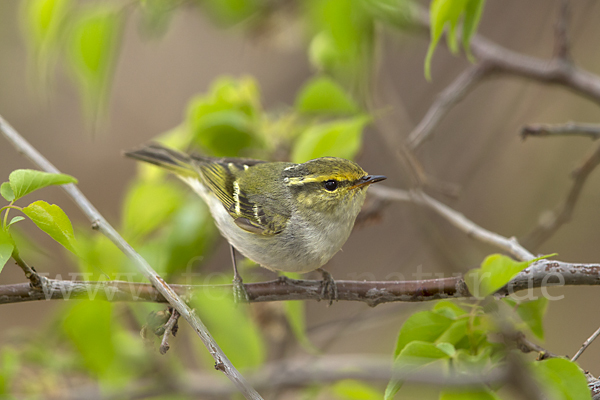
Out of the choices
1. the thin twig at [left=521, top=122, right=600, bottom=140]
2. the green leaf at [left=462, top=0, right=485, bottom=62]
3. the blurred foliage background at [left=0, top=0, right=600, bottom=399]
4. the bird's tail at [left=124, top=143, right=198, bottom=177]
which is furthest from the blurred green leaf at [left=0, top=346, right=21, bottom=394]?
the thin twig at [left=521, top=122, right=600, bottom=140]

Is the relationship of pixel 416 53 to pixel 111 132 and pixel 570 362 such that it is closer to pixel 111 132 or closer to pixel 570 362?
pixel 111 132

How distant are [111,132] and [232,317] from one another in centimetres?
602

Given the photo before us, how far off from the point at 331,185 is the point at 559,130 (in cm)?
120

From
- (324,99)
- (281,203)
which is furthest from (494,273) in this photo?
(281,203)

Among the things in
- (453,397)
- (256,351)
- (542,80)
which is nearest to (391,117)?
(542,80)

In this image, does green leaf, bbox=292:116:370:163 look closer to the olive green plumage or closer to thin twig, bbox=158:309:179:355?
the olive green plumage

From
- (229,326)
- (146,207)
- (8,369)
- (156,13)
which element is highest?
(156,13)

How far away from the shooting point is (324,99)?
9.68ft

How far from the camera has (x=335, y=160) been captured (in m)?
2.89

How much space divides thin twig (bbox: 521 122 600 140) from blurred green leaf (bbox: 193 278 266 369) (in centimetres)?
157

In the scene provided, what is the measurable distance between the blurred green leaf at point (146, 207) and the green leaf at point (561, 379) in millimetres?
2075

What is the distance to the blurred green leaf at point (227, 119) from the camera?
3014mm

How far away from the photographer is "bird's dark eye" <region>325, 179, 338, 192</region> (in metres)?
2.93

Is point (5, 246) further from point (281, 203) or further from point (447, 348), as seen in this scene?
point (281, 203)
